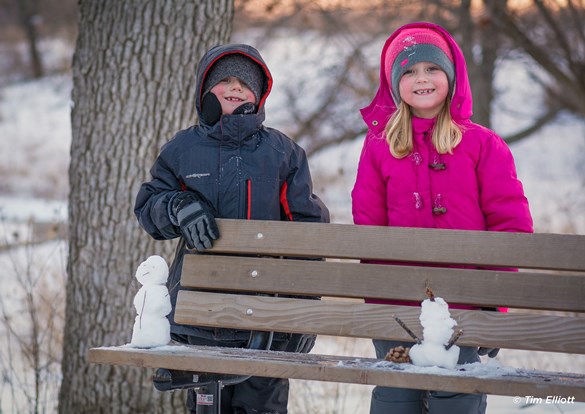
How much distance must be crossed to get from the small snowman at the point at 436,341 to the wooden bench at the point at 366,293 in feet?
0.17

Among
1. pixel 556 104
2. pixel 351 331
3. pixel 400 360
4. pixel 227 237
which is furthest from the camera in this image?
pixel 556 104

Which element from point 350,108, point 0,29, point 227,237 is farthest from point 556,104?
point 0,29

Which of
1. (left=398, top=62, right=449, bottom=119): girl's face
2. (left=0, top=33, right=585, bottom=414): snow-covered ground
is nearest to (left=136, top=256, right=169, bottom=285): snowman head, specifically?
(left=398, top=62, right=449, bottom=119): girl's face

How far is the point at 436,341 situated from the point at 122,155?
94.3 inches

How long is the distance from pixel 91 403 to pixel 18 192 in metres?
12.7

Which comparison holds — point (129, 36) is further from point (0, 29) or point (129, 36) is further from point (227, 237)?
point (0, 29)

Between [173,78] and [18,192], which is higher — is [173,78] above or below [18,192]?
below

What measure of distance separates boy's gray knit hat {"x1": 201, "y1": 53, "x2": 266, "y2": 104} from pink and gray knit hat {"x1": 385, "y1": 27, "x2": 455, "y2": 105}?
58 cm

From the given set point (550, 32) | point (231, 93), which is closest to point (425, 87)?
point (231, 93)

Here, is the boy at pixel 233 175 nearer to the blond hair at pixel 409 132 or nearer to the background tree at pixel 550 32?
the blond hair at pixel 409 132

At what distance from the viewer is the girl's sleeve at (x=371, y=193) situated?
10.5 feet

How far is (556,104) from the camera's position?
45.9ft

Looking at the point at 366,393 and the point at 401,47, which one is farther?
the point at 366,393

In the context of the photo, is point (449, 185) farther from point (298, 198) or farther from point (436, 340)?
point (436, 340)
